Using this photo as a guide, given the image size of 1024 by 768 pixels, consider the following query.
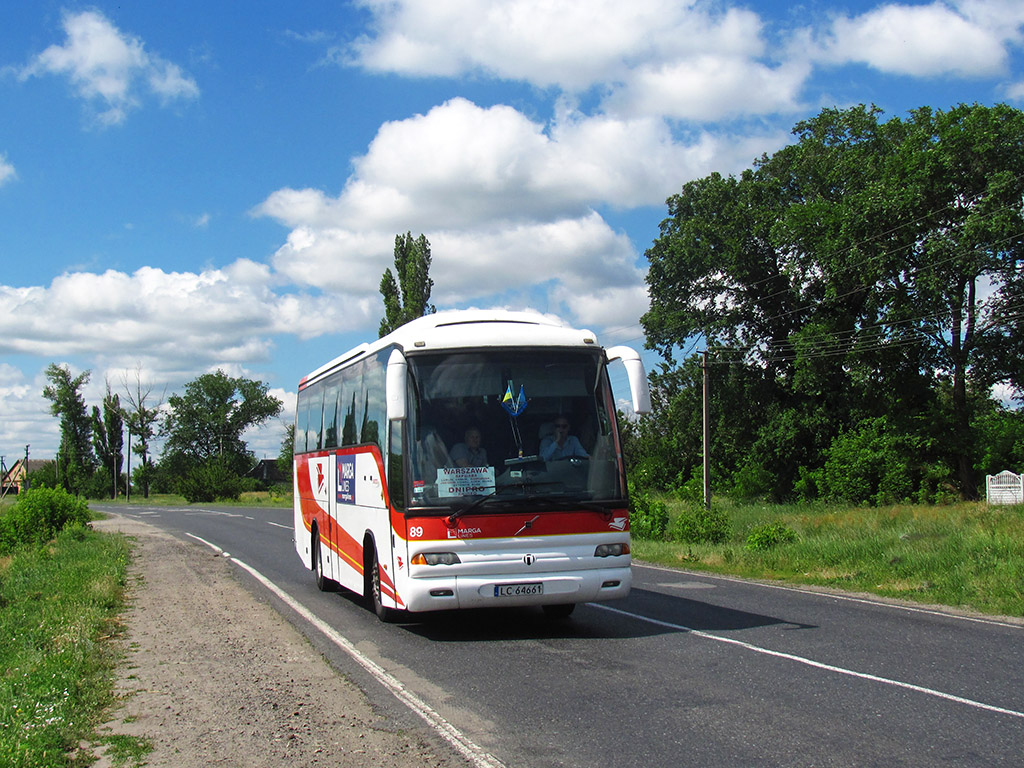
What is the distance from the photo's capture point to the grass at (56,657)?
621cm

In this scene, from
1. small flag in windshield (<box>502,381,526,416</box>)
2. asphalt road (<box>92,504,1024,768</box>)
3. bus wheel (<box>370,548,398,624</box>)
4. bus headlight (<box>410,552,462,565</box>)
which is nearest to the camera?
asphalt road (<box>92,504,1024,768</box>)

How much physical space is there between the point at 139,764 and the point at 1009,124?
4081 cm

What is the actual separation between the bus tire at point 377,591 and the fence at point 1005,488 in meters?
28.2

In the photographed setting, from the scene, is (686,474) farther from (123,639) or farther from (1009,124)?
(123,639)

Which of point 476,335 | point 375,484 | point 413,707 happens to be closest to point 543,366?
point 476,335

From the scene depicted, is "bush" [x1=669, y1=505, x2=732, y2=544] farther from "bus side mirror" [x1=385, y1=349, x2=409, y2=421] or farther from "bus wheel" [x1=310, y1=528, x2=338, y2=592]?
"bus side mirror" [x1=385, y1=349, x2=409, y2=421]

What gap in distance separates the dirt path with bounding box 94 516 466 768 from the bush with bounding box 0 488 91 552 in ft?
67.3

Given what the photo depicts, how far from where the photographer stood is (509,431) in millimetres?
10188

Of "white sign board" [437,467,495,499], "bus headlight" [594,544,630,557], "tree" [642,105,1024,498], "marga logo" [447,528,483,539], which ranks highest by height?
"tree" [642,105,1024,498]

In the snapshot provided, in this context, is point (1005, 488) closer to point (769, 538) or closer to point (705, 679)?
point (769, 538)

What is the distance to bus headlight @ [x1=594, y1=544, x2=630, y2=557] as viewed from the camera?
33.3 feet

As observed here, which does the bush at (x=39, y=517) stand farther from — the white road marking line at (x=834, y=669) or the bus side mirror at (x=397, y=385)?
the white road marking line at (x=834, y=669)

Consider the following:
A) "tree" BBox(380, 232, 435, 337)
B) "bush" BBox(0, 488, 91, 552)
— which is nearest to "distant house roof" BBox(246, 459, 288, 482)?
Result: "tree" BBox(380, 232, 435, 337)

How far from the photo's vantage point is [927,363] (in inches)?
1644
